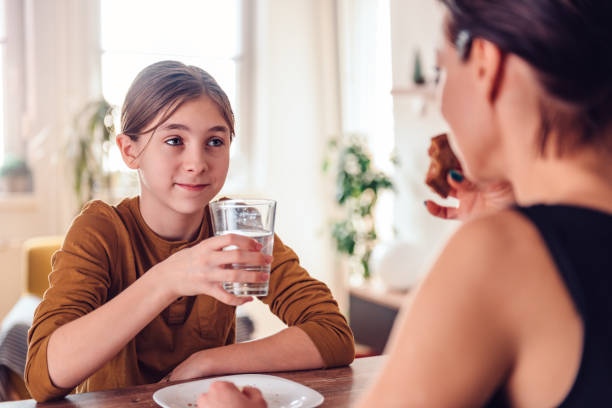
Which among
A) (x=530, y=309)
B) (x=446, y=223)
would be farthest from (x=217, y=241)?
(x=446, y=223)

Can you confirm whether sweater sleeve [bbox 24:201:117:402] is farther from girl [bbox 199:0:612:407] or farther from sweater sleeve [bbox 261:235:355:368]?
girl [bbox 199:0:612:407]

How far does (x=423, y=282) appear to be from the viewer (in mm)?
512

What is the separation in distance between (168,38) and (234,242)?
3746 millimetres

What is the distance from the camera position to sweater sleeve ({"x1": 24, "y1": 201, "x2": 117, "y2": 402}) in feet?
3.39

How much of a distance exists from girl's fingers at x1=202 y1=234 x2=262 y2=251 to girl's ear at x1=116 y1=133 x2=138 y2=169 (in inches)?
17.7

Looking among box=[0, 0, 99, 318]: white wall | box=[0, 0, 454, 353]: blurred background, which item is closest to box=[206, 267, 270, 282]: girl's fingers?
box=[0, 0, 454, 353]: blurred background

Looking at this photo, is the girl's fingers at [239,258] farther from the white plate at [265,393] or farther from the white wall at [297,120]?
the white wall at [297,120]

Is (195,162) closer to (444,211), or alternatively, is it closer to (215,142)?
(215,142)

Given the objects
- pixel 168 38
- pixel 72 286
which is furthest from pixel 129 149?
pixel 168 38

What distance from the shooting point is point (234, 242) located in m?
0.95

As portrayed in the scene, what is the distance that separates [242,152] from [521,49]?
4289 millimetres

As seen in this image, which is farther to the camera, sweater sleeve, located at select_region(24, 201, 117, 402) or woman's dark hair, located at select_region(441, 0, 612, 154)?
sweater sleeve, located at select_region(24, 201, 117, 402)

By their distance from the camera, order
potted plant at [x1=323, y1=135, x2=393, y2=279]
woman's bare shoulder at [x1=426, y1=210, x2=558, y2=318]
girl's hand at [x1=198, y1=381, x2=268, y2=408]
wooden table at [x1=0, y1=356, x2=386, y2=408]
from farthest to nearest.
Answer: potted plant at [x1=323, y1=135, x2=393, y2=279]
wooden table at [x1=0, y1=356, x2=386, y2=408]
girl's hand at [x1=198, y1=381, x2=268, y2=408]
woman's bare shoulder at [x1=426, y1=210, x2=558, y2=318]

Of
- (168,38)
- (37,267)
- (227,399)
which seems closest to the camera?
(227,399)
